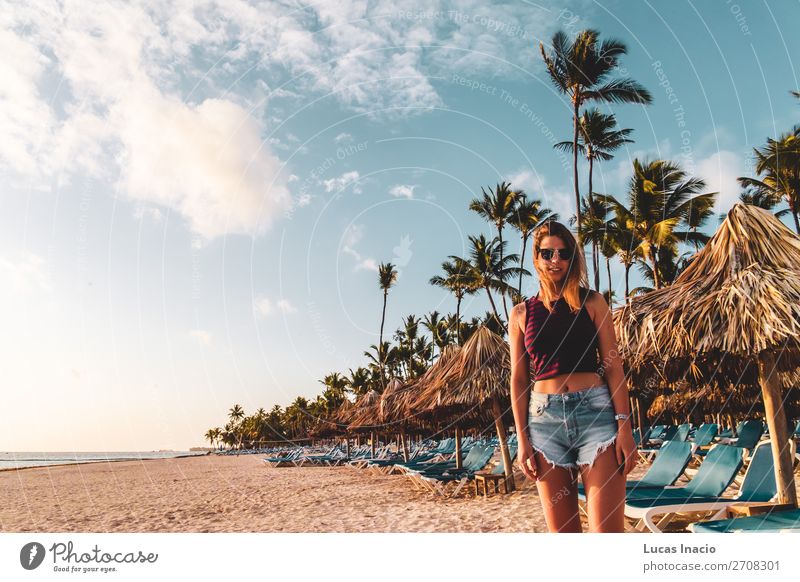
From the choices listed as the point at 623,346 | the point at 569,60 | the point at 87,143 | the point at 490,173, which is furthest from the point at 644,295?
the point at 569,60

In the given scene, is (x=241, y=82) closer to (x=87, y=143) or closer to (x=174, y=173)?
(x=174, y=173)

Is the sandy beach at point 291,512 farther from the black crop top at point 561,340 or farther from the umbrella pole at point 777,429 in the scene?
the black crop top at point 561,340

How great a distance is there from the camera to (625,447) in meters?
2.08

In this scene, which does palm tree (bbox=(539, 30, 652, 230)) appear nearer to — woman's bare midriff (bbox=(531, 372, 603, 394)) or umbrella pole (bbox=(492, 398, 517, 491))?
umbrella pole (bbox=(492, 398, 517, 491))

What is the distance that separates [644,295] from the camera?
625 centimetres

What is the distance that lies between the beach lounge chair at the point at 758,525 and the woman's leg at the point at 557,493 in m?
1.84

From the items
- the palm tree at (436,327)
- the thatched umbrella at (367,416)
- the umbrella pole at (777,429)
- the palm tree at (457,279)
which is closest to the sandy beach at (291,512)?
the umbrella pole at (777,429)

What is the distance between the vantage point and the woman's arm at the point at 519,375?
2.25 meters

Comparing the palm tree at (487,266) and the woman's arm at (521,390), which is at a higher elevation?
the palm tree at (487,266)

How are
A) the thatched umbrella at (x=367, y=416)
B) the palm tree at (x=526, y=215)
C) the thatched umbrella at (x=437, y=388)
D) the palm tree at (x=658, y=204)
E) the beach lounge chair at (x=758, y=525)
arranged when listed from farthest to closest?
the palm tree at (x=526, y=215) < the palm tree at (x=658, y=204) < the thatched umbrella at (x=367, y=416) < the thatched umbrella at (x=437, y=388) < the beach lounge chair at (x=758, y=525)

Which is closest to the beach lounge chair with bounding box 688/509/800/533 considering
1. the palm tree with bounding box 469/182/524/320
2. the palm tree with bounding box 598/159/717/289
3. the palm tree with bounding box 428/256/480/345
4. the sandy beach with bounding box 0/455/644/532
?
the sandy beach with bounding box 0/455/644/532

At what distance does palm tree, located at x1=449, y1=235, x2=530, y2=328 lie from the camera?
3000 cm

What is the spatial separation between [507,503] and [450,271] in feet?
99.3

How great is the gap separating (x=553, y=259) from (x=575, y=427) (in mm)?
785
